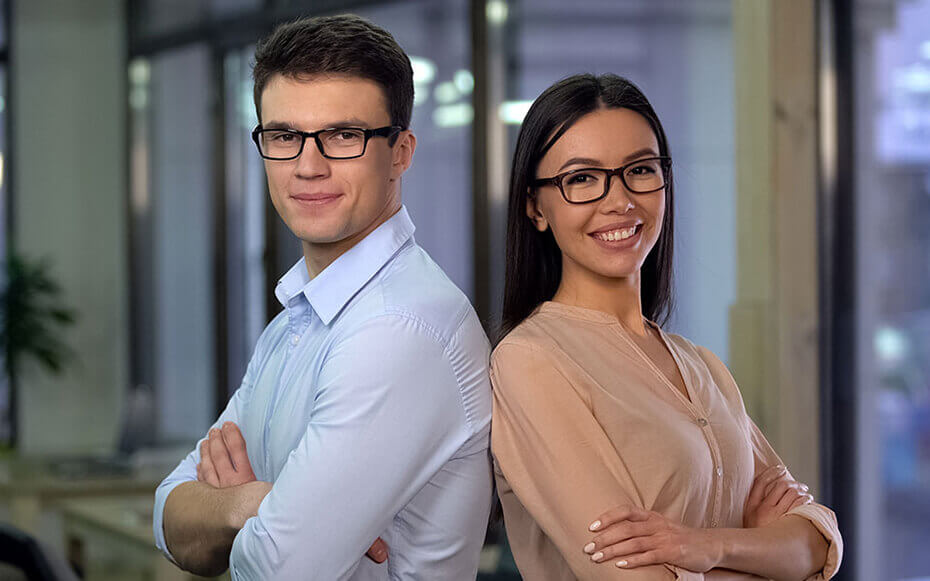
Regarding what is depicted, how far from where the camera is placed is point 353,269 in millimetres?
1511

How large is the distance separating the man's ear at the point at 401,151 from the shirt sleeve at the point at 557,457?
290mm

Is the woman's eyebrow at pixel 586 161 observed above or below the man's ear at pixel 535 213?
above

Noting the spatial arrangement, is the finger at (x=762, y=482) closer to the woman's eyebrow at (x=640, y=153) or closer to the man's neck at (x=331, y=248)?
the woman's eyebrow at (x=640, y=153)

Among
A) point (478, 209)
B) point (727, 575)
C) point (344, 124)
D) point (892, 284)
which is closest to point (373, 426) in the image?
point (344, 124)

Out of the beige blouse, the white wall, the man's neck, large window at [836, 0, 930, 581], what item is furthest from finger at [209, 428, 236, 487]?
the white wall

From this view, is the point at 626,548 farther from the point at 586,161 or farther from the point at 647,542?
the point at 586,161

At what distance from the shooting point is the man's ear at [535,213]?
5.32 ft

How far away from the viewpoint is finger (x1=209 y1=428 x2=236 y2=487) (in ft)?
5.12

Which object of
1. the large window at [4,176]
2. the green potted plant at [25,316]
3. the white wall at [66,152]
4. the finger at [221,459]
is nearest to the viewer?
the finger at [221,459]

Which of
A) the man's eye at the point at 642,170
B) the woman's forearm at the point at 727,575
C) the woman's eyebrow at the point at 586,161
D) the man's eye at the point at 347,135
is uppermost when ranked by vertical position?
the man's eye at the point at 347,135

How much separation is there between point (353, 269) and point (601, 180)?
1.22 feet

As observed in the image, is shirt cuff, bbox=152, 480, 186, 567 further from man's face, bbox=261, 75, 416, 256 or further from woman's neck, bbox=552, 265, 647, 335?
woman's neck, bbox=552, 265, 647, 335

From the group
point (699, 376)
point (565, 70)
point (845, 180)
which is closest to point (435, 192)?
point (565, 70)

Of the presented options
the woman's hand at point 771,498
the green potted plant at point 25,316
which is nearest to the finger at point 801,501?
the woman's hand at point 771,498
